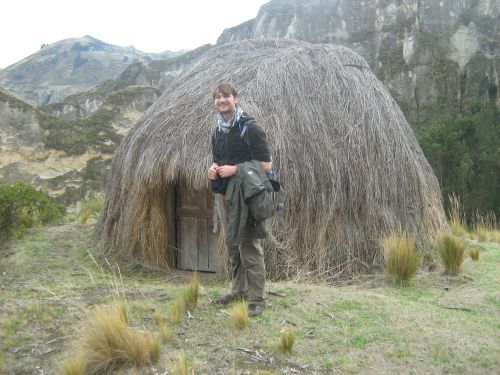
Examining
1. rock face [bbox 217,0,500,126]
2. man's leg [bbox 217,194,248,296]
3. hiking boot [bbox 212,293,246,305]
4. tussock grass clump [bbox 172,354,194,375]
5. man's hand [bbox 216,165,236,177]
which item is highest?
rock face [bbox 217,0,500,126]

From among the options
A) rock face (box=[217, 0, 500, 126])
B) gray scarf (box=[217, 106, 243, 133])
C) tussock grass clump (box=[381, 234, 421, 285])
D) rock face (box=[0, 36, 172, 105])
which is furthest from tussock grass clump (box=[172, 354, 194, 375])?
rock face (box=[0, 36, 172, 105])

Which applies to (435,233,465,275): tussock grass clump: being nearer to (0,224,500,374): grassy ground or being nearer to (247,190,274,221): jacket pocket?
(0,224,500,374): grassy ground

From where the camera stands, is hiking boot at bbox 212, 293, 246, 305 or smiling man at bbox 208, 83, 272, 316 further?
hiking boot at bbox 212, 293, 246, 305

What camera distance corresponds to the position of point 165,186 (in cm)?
688

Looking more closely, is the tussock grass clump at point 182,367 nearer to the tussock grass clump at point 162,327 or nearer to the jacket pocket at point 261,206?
the tussock grass clump at point 162,327

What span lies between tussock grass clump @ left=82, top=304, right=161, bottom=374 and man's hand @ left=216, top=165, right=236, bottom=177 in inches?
53.0

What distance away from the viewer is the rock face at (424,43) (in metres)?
30.0

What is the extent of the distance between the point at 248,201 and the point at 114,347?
4.72 feet

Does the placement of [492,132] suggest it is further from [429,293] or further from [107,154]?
[107,154]

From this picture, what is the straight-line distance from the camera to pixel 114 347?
3.49 metres

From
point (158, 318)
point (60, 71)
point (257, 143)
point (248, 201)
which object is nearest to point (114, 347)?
point (158, 318)

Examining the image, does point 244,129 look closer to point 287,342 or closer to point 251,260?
point 251,260

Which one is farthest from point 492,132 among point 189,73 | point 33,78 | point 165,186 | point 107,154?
point 33,78

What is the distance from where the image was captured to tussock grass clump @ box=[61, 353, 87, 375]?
325 cm
